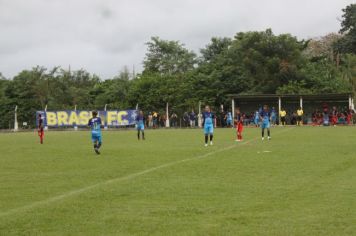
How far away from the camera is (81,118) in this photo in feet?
184

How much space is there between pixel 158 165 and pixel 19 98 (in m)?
49.7

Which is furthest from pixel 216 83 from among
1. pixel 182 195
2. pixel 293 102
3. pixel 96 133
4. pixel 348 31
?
pixel 182 195

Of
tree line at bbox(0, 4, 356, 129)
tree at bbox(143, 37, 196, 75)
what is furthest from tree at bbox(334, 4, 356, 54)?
tree at bbox(143, 37, 196, 75)

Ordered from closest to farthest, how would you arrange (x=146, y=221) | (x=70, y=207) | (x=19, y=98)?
(x=146, y=221) → (x=70, y=207) → (x=19, y=98)

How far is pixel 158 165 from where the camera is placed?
55.3 ft

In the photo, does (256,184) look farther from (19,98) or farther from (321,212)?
(19,98)

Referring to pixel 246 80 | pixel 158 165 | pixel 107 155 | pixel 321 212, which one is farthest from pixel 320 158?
pixel 246 80

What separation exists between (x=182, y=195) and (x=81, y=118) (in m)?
46.1

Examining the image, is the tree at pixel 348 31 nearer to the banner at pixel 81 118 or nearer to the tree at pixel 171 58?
the tree at pixel 171 58

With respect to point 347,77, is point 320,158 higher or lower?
lower

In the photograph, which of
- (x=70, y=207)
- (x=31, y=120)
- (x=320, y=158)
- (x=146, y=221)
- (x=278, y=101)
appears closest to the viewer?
(x=146, y=221)

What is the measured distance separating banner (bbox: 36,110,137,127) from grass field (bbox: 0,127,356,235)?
36.2m

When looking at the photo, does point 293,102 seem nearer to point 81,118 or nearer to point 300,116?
point 300,116

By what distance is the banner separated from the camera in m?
55.4
